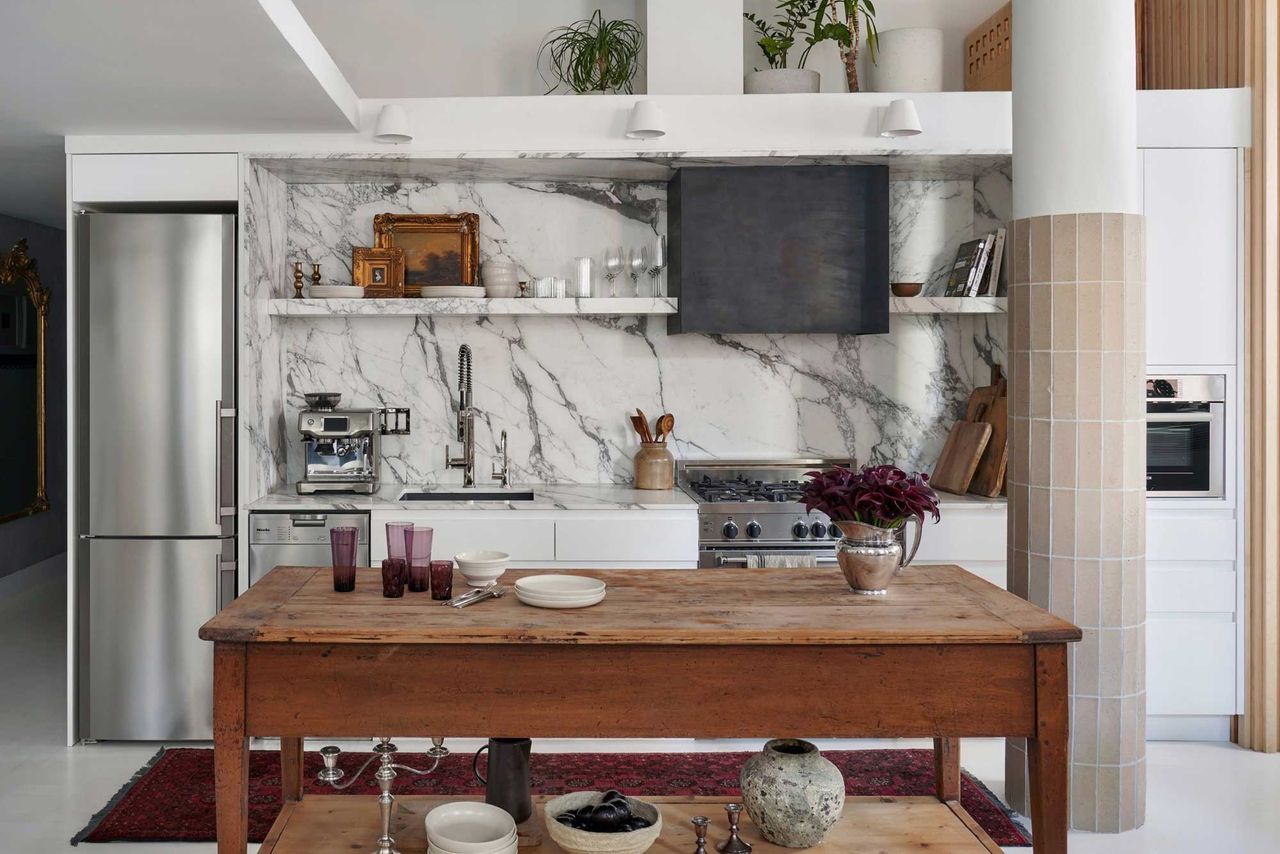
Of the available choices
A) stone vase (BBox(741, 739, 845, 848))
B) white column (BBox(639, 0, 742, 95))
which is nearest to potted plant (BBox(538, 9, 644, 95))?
white column (BBox(639, 0, 742, 95))

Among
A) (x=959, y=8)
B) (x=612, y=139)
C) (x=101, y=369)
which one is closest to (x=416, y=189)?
(x=612, y=139)

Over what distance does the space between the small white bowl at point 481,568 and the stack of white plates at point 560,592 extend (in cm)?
9

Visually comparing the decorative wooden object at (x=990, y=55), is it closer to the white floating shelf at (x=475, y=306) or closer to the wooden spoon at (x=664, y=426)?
the white floating shelf at (x=475, y=306)

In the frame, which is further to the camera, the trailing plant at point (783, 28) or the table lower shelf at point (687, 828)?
the trailing plant at point (783, 28)

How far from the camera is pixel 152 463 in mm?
4203

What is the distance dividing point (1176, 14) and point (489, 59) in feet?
9.85

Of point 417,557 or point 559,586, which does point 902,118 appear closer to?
point 559,586

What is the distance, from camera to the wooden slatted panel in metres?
4.17

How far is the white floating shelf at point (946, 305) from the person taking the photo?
4523mm

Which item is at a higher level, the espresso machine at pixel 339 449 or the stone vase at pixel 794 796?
the espresso machine at pixel 339 449

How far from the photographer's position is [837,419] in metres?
5.02

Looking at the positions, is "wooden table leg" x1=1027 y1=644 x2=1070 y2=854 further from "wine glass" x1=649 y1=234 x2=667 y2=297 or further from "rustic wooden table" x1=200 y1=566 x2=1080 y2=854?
"wine glass" x1=649 y1=234 x2=667 y2=297

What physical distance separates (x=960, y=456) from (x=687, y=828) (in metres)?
2.49

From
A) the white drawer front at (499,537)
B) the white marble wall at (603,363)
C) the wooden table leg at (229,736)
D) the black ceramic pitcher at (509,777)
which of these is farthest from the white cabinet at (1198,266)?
the wooden table leg at (229,736)
